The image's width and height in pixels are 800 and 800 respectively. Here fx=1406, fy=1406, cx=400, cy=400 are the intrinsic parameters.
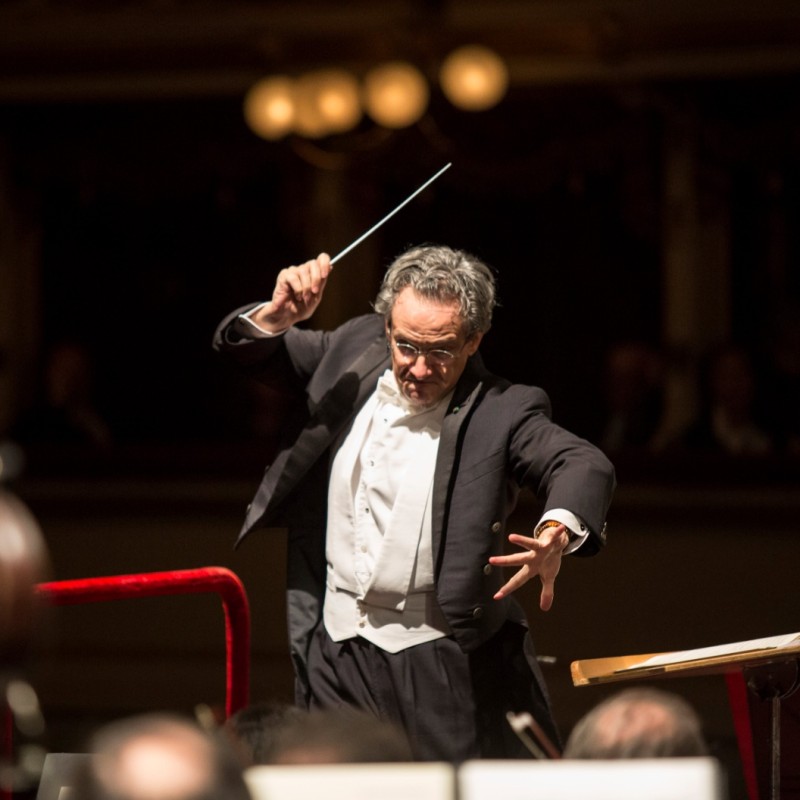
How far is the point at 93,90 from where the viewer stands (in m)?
8.39

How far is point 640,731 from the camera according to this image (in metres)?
1.81

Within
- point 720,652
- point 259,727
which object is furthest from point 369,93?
point 259,727

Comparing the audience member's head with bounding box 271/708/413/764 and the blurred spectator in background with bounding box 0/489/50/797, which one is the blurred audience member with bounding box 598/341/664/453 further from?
the blurred spectator in background with bounding box 0/489/50/797

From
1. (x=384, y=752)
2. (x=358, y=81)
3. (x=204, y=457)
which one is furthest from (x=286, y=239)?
(x=384, y=752)

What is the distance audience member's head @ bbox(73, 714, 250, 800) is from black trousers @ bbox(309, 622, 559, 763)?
1.41 m

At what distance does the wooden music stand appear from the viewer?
7.17 ft

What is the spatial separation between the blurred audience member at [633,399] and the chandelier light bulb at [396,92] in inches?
64.7

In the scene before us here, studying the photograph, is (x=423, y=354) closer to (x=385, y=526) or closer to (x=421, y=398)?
(x=421, y=398)

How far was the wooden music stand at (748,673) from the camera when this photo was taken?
7.17 ft

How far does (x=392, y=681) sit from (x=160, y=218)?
264 inches

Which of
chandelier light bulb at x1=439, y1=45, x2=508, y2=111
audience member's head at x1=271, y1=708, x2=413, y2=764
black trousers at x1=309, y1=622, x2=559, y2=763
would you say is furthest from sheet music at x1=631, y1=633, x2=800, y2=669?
chandelier light bulb at x1=439, y1=45, x2=508, y2=111

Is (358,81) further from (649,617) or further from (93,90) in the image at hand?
(649,617)

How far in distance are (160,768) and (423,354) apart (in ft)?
4.99

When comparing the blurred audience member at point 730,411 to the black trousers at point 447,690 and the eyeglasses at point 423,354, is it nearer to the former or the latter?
the black trousers at point 447,690
